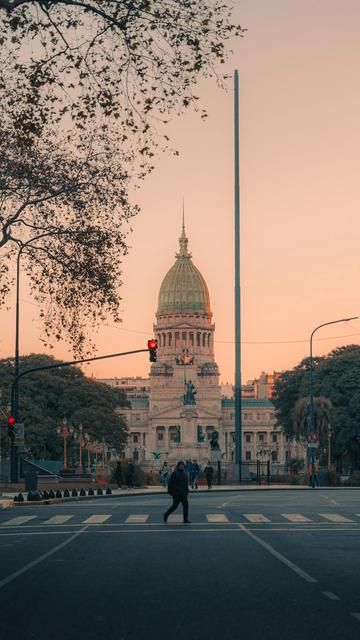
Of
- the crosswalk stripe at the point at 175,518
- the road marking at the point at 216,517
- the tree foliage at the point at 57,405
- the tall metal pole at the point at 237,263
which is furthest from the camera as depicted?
the tree foliage at the point at 57,405

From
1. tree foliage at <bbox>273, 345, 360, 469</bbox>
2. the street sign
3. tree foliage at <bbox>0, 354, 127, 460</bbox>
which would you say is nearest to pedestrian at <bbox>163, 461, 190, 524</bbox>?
the street sign

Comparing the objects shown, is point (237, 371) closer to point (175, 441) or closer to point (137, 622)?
point (137, 622)

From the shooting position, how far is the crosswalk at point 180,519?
29.9 m

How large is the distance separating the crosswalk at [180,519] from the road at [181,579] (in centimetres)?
8

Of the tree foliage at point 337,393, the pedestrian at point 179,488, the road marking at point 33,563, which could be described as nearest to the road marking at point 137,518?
the pedestrian at point 179,488

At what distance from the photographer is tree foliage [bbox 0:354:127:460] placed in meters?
102

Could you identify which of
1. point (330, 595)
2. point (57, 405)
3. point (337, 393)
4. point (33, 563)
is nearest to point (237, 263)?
point (33, 563)

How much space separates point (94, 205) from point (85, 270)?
5.39ft

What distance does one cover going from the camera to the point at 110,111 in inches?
714

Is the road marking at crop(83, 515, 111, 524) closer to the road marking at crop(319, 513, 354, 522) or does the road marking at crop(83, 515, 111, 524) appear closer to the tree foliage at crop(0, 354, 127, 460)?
the road marking at crop(319, 513, 354, 522)

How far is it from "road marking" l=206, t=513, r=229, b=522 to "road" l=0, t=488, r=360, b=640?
12.5 inches

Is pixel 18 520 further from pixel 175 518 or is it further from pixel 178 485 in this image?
pixel 178 485

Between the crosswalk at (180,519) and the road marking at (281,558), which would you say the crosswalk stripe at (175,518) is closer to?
the crosswalk at (180,519)

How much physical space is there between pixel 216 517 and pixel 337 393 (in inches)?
3060
